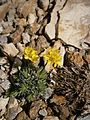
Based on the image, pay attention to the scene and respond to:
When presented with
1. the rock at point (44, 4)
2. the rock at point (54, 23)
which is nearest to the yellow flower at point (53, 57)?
the rock at point (54, 23)

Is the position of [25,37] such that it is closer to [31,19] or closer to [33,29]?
[33,29]

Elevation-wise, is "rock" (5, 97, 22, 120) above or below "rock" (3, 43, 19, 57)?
below

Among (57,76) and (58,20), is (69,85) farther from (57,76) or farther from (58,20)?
(58,20)

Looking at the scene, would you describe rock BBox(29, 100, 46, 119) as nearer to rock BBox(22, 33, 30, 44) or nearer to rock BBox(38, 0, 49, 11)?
rock BBox(22, 33, 30, 44)

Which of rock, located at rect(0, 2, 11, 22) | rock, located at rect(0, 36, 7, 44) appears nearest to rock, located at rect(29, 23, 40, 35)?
rock, located at rect(0, 36, 7, 44)

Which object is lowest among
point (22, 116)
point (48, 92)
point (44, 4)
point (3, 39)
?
point (22, 116)

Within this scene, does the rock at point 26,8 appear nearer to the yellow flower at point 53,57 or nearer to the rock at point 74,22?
the rock at point 74,22

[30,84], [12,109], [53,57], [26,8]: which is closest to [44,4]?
[26,8]
